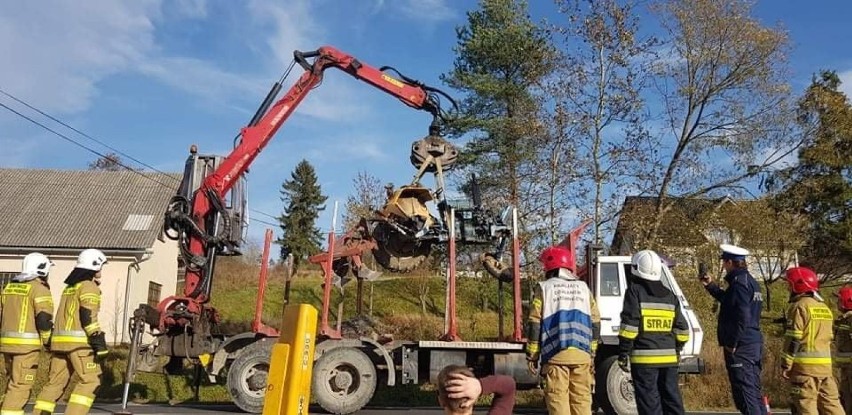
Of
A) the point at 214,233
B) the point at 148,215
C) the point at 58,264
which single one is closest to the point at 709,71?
the point at 214,233

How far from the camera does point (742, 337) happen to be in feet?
24.4

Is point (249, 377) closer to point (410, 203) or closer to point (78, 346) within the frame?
point (78, 346)

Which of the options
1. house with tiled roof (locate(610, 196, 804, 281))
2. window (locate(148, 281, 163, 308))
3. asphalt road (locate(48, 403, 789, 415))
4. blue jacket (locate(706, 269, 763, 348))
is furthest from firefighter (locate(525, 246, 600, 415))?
window (locate(148, 281, 163, 308))

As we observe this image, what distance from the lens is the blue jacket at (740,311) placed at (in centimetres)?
742

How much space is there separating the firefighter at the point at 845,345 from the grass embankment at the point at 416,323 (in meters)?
4.01

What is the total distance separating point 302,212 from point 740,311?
4788cm

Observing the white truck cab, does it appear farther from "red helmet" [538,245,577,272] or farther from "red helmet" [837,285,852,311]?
"red helmet" [538,245,577,272]

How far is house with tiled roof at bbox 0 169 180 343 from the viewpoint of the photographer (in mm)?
22938

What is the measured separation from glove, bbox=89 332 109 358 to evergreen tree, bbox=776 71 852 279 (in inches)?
796

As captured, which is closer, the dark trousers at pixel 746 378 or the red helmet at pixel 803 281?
the dark trousers at pixel 746 378

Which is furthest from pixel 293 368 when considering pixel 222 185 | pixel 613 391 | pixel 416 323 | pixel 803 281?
pixel 416 323

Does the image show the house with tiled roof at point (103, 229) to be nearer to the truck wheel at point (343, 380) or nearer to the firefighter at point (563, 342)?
the truck wheel at point (343, 380)

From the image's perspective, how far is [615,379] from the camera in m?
10.2

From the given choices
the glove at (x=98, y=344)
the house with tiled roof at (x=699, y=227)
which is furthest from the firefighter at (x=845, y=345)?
the house with tiled roof at (x=699, y=227)
